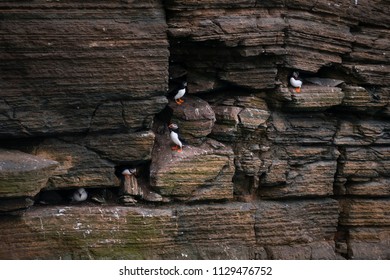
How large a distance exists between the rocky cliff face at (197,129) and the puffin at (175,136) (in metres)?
0.12

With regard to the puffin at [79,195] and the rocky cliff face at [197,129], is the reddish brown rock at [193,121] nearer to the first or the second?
the rocky cliff face at [197,129]

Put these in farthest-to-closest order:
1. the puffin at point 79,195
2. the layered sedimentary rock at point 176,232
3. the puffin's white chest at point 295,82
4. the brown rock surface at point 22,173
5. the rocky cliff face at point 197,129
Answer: the puffin's white chest at point 295,82, the puffin at point 79,195, the layered sedimentary rock at point 176,232, the rocky cliff face at point 197,129, the brown rock surface at point 22,173

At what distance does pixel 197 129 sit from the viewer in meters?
16.2

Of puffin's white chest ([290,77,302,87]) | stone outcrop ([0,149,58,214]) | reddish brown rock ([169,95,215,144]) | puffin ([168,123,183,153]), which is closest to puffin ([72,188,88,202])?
stone outcrop ([0,149,58,214])

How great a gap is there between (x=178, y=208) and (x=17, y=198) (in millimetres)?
2941

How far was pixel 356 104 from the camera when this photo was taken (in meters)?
17.0

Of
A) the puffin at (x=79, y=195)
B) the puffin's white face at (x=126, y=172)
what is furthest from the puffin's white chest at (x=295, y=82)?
the puffin at (x=79, y=195)

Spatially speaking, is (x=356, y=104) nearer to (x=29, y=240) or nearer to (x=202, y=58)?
(x=202, y=58)

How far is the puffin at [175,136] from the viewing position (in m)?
16.0

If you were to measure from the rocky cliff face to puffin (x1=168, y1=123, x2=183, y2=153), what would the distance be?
124mm

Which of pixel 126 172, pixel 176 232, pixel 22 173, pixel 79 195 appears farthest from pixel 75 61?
pixel 176 232

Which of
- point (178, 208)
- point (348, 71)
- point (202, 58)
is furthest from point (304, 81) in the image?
point (178, 208)

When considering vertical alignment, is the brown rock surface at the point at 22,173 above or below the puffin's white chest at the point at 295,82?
below

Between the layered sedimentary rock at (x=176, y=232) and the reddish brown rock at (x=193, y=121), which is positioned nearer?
the layered sedimentary rock at (x=176, y=232)
